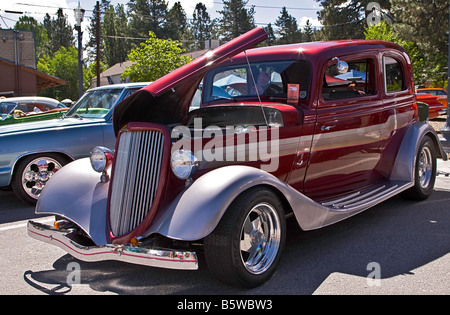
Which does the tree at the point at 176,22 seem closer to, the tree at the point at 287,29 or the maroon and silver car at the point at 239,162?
the tree at the point at 287,29

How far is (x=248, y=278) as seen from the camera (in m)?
3.37

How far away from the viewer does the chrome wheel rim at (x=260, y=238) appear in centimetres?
351

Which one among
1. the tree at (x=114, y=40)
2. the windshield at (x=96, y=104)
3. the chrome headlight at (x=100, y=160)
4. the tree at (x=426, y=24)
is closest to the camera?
the chrome headlight at (x=100, y=160)

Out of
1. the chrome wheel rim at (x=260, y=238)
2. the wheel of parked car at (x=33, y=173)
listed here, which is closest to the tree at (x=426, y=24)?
the wheel of parked car at (x=33, y=173)

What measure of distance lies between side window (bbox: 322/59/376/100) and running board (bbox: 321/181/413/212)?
1025mm

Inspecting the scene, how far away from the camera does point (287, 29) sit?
65.1 m

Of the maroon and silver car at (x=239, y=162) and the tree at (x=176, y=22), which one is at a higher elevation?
the tree at (x=176, y=22)

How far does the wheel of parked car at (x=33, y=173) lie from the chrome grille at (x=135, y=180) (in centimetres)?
315

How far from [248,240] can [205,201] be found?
20.9 inches

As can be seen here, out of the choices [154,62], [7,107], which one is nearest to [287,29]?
[154,62]

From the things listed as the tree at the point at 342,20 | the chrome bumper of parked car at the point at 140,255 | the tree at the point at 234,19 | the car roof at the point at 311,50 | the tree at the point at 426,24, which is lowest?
the chrome bumper of parked car at the point at 140,255

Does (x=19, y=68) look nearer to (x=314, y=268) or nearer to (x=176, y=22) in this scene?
(x=314, y=268)

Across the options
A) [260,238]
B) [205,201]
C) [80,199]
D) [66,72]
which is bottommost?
[260,238]
